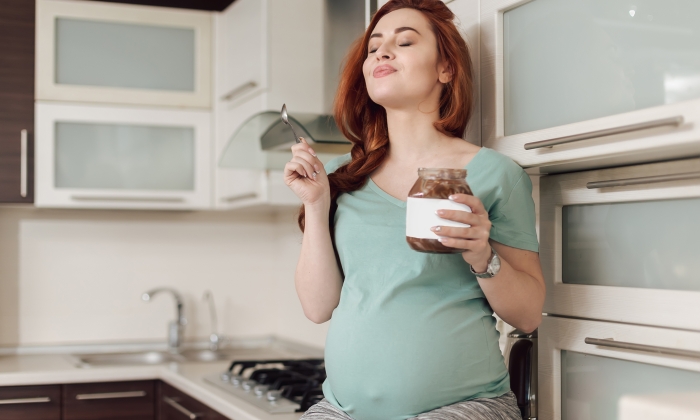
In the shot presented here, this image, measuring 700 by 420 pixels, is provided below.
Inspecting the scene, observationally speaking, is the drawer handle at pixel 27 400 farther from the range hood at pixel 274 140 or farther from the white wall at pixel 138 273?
the range hood at pixel 274 140

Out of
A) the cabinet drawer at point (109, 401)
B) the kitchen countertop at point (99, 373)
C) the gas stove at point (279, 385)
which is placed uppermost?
the gas stove at point (279, 385)

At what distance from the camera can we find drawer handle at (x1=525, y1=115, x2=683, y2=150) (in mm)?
1005

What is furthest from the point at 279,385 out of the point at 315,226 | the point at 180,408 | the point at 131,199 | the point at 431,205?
the point at 431,205

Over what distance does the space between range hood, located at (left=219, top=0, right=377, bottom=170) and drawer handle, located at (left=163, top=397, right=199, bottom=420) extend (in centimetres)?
77

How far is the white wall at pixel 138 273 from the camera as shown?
3170 millimetres

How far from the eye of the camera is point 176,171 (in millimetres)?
3080

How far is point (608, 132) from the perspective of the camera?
1.11m

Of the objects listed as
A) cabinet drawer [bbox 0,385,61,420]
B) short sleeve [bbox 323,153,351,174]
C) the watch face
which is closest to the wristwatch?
the watch face

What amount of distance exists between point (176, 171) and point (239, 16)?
26.2 inches

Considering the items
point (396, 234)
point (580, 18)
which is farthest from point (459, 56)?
point (396, 234)

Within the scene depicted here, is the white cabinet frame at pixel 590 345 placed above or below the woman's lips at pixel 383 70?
below

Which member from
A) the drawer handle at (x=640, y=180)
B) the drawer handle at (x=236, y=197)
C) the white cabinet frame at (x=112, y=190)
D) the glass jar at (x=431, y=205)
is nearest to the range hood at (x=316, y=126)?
the drawer handle at (x=236, y=197)

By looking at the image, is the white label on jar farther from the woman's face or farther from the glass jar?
the woman's face

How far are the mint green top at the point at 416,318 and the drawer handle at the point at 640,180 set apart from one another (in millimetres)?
116
